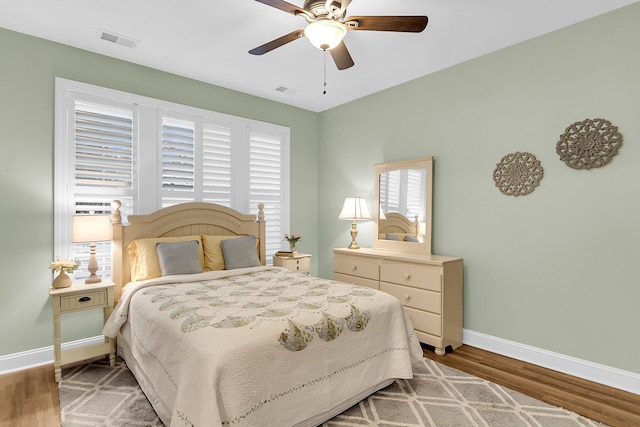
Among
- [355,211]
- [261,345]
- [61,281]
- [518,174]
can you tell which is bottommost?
[261,345]

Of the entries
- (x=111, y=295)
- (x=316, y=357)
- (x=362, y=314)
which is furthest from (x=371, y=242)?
(x=111, y=295)

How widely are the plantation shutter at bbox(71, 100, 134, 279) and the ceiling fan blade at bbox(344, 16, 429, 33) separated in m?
2.60

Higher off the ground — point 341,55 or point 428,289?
point 341,55

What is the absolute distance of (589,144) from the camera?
2.69 meters

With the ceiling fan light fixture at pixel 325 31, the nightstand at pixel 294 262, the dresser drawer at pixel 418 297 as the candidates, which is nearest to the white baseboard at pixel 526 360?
the dresser drawer at pixel 418 297

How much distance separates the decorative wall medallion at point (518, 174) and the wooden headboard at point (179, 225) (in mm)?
2682

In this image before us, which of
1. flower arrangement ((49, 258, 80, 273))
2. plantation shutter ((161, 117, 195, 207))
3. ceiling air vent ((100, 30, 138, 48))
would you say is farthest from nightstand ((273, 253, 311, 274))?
ceiling air vent ((100, 30, 138, 48))

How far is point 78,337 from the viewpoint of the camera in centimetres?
320

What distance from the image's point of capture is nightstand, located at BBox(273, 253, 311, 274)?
168 inches

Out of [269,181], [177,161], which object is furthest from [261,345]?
[269,181]

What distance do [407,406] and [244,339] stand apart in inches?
51.1

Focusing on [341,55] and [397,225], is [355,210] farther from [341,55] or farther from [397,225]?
[341,55]

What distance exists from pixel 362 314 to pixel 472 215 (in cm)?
183

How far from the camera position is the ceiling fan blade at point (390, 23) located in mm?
1966
